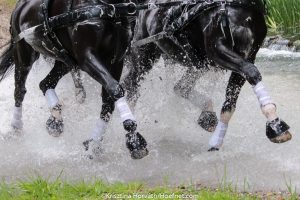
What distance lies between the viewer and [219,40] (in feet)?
15.2

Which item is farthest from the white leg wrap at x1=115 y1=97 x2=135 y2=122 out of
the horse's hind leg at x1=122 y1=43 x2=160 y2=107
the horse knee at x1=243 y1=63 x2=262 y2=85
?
the horse's hind leg at x1=122 y1=43 x2=160 y2=107

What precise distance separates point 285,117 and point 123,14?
2518 millimetres

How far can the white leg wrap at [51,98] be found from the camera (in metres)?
5.64

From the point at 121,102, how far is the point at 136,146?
39 cm

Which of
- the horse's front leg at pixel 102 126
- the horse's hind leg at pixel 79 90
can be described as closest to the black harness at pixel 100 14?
the horse's front leg at pixel 102 126

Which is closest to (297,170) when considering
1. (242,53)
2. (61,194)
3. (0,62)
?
(242,53)

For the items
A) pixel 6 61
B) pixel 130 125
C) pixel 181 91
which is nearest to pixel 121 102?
pixel 130 125

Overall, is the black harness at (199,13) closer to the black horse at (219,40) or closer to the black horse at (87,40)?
the black horse at (219,40)

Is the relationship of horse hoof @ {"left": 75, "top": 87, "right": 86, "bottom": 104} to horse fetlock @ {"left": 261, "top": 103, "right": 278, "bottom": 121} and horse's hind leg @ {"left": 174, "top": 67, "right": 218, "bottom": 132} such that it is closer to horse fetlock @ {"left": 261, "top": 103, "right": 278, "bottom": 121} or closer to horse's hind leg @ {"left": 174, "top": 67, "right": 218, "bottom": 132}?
horse's hind leg @ {"left": 174, "top": 67, "right": 218, "bottom": 132}

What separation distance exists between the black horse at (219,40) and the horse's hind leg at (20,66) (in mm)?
1129

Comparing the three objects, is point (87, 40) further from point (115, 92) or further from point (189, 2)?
point (189, 2)

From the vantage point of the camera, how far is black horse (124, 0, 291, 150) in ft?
14.3

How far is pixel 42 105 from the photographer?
7.45 m

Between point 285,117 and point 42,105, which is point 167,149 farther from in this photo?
point 42,105
